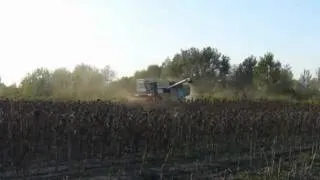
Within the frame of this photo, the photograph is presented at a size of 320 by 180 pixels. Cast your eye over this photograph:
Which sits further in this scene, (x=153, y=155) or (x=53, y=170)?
(x=153, y=155)

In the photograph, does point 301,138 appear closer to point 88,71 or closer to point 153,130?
point 153,130

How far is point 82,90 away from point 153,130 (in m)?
49.4

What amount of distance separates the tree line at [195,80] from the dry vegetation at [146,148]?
101 ft

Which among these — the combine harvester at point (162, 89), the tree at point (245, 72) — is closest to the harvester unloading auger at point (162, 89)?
the combine harvester at point (162, 89)

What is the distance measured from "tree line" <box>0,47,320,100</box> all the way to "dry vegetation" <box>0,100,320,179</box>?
101ft

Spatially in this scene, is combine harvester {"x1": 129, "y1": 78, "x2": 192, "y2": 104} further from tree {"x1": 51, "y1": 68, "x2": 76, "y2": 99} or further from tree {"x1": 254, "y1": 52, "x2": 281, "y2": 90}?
tree {"x1": 254, "y1": 52, "x2": 281, "y2": 90}

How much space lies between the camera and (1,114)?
13.9m

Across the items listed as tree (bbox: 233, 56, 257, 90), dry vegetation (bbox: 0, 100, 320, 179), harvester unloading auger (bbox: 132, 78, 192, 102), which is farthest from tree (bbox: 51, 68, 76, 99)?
dry vegetation (bbox: 0, 100, 320, 179)

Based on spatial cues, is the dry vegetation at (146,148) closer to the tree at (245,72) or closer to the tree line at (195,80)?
the tree line at (195,80)

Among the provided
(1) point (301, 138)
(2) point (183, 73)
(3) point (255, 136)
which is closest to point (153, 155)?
(3) point (255, 136)

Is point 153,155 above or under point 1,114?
under

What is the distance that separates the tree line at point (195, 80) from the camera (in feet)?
193

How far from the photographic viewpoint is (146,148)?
13.6 m

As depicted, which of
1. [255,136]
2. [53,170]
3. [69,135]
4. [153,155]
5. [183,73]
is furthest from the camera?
[183,73]
